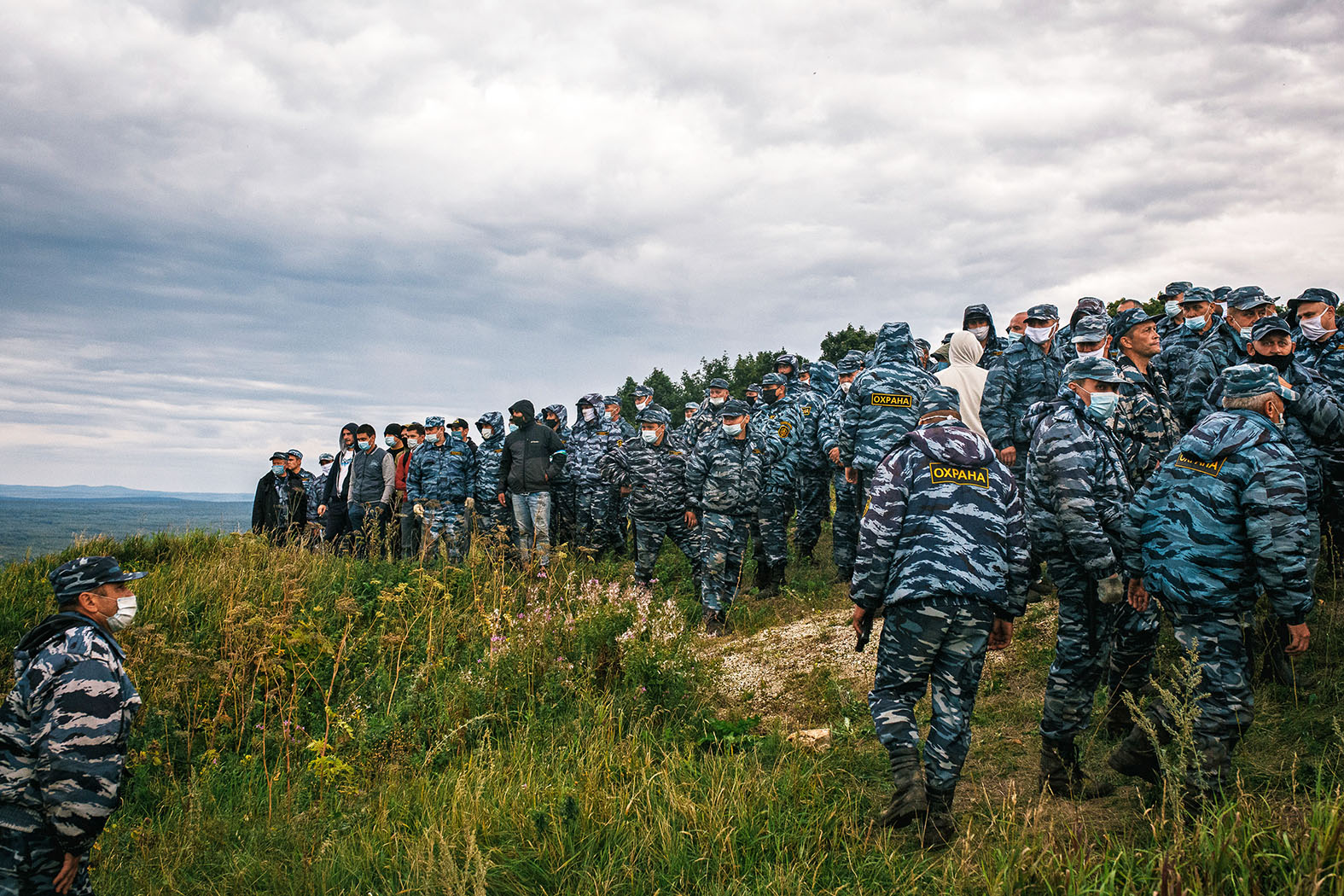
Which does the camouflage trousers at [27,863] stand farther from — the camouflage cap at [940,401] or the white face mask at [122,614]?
the camouflage cap at [940,401]

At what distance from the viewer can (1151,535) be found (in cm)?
387

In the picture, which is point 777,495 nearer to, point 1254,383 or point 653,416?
point 653,416

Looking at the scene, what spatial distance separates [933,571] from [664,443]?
6.68 m

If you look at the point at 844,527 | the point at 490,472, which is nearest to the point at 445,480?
the point at 490,472

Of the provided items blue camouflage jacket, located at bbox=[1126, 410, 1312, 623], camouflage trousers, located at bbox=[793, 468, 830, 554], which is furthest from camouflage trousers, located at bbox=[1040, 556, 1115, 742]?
camouflage trousers, located at bbox=[793, 468, 830, 554]

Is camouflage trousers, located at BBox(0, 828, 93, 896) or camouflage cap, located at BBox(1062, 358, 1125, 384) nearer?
camouflage trousers, located at BBox(0, 828, 93, 896)

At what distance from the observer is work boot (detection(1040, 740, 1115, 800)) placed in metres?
4.04

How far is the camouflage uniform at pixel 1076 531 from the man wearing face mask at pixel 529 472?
7.55 m

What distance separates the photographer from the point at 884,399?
20.3ft

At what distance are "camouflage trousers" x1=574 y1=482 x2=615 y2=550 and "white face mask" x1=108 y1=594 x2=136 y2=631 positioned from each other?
845 cm

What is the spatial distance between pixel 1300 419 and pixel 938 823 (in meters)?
4.34

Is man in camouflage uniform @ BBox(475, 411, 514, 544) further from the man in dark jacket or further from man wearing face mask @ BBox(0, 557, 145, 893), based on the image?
man wearing face mask @ BBox(0, 557, 145, 893)

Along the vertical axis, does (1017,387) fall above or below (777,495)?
above

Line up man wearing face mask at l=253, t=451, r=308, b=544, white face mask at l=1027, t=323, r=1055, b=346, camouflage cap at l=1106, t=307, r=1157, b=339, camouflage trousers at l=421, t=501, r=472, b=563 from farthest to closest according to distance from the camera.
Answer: man wearing face mask at l=253, t=451, r=308, b=544, camouflage trousers at l=421, t=501, r=472, b=563, white face mask at l=1027, t=323, r=1055, b=346, camouflage cap at l=1106, t=307, r=1157, b=339
